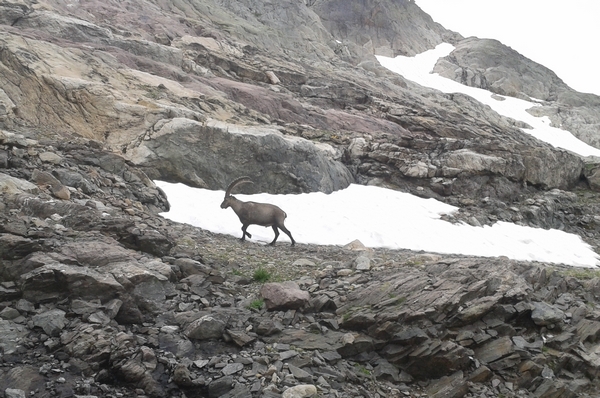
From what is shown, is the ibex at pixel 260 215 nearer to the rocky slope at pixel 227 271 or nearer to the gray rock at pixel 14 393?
Result: the rocky slope at pixel 227 271

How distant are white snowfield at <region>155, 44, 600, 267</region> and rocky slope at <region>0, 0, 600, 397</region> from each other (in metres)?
1.32

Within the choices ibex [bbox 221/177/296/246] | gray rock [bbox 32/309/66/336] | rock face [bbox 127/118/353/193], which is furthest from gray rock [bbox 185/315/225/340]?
rock face [bbox 127/118/353/193]

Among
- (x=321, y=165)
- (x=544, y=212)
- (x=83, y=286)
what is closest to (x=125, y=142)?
(x=321, y=165)

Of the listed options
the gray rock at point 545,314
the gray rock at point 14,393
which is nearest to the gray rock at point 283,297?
the gray rock at point 14,393

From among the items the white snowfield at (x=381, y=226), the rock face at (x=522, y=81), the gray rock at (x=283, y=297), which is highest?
the rock face at (x=522, y=81)

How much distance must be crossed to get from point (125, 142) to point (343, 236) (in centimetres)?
1076

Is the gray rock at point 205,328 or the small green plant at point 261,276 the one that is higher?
the gray rock at point 205,328

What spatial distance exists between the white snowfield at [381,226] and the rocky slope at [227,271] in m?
1.32

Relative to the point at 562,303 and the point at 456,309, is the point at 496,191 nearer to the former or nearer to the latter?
the point at 562,303

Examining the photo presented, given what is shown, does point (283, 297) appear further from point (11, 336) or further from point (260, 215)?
point (260, 215)

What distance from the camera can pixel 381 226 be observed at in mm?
18984

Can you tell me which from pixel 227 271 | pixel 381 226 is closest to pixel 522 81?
pixel 381 226

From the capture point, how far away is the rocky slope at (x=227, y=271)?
19.2 ft

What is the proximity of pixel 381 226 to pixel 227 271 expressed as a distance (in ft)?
35.3
